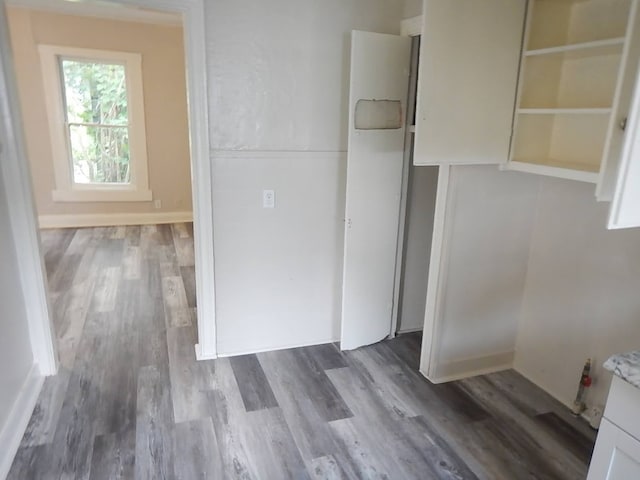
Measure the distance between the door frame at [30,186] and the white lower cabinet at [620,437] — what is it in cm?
212

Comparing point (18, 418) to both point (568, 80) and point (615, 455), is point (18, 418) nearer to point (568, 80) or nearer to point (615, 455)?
point (615, 455)

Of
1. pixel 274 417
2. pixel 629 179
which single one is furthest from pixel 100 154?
pixel 629 179

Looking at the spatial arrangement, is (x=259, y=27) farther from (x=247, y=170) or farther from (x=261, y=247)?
(x=261, y=247)

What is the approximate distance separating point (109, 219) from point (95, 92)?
5.51ft

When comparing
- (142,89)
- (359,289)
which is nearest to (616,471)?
(359,289)

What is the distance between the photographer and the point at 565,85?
7.45ft

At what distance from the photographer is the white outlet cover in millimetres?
2775

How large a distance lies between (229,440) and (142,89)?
5.14m

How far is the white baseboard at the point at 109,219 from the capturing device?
601 centimetres

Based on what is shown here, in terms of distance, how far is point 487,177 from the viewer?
255 centimetres

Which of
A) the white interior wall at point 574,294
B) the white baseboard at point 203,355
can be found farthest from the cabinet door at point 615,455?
the white baseboard at point 203,355

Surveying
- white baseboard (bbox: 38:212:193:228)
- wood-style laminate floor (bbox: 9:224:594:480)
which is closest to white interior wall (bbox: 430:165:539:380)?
wood-style laminate floor (bbox: 9:224:594:480)

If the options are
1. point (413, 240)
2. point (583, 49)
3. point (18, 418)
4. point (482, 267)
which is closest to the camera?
point (583, 49)

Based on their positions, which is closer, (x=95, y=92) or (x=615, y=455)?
(x=615, y=455)
